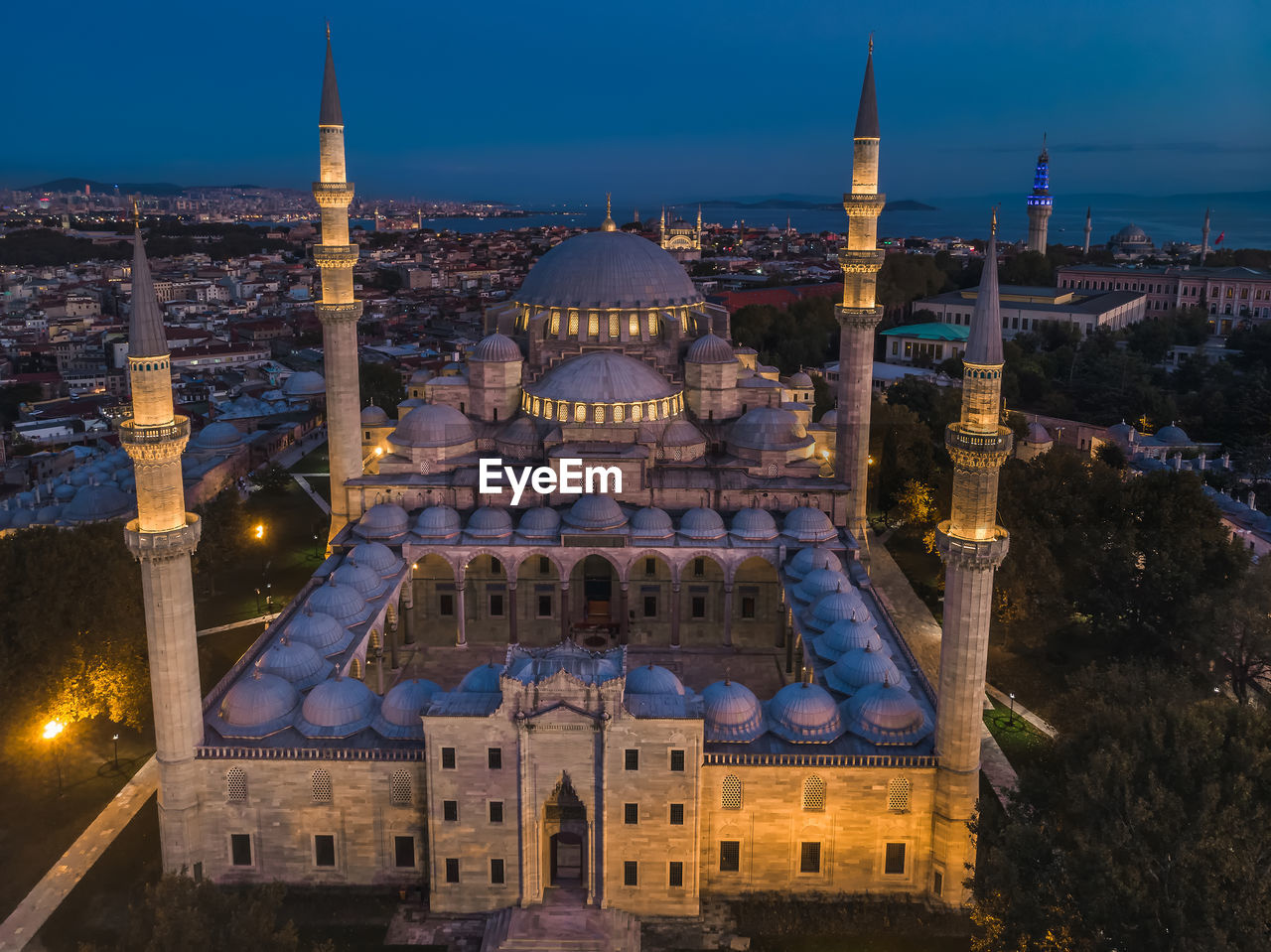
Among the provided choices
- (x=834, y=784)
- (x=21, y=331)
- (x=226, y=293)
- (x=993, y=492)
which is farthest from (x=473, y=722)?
(x=226, y=293)

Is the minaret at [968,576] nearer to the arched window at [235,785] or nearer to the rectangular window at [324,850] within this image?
the rectangular window at [324,850]

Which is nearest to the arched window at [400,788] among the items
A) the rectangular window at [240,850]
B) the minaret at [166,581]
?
the rectangular window at [240,850]

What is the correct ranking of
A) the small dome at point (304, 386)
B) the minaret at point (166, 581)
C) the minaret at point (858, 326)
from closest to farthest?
1. the minaret at point (166, 581)
2. the minaret at point (858, 326)
3. the small dome at point (304, 386)

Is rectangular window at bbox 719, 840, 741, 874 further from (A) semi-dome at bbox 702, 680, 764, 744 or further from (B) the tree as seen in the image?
(B) the tree

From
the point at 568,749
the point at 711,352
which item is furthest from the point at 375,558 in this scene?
the point at 711,352

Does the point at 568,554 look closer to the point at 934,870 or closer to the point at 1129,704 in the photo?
the point at 934,870

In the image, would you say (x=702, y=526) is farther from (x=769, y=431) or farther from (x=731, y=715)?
(x=731, y=715)
